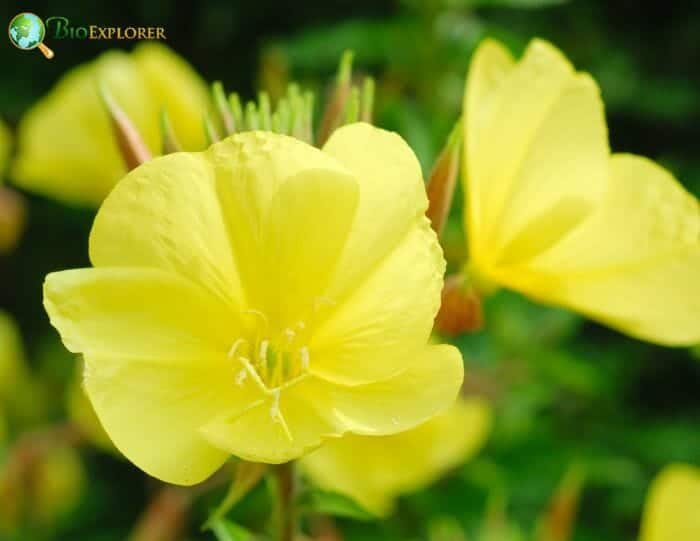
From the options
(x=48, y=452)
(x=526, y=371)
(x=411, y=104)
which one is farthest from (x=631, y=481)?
(x=48, y=452)

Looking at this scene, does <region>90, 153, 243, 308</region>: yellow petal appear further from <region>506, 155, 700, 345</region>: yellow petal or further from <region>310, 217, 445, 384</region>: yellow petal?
<region>506, 155, 700, 345</region>: yellow petal

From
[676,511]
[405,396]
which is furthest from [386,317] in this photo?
[676,511]

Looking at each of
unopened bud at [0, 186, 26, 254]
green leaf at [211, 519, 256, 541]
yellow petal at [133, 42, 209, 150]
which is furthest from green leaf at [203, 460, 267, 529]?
unopened bud at [0, 186, 26, 254]

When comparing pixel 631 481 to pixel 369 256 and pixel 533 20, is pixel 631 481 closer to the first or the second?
pixel 533 20

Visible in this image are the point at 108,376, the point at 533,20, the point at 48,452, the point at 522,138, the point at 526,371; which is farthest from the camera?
the point at 533,20

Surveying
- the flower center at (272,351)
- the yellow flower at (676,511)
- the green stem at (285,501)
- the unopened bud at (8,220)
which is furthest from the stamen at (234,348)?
the unopened bud at (8,220)

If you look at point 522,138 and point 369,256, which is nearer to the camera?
point 369,256

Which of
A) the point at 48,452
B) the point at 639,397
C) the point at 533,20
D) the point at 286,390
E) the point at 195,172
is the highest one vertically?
the point at 195,172
